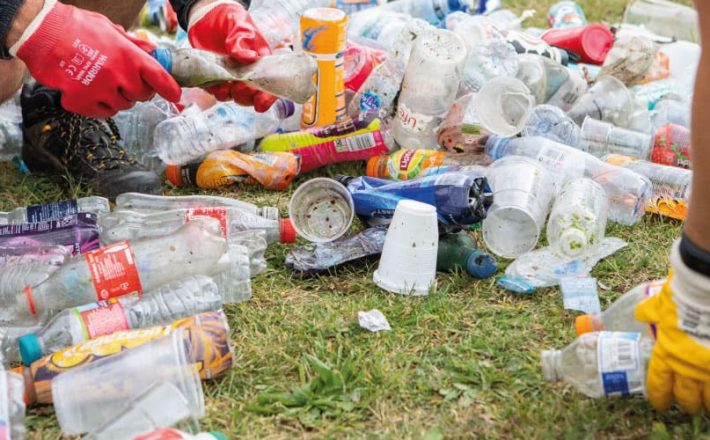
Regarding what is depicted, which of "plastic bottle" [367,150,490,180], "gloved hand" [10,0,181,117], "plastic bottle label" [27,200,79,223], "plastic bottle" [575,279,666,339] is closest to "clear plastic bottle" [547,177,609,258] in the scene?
"plastic bottle" [367,150,490,180]

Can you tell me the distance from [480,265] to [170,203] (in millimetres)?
1143

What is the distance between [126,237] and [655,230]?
1.80 metres

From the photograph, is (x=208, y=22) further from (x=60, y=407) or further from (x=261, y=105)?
(x=60, y=407)

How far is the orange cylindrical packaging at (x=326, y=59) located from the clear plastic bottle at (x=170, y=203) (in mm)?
632

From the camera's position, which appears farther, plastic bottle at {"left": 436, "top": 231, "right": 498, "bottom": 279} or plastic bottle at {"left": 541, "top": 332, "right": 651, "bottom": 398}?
plastic bottle at {"left": 436, "top": 231, "right": 498, "bottom": 279}

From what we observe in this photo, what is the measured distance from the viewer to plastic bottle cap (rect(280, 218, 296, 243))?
9.40 feet

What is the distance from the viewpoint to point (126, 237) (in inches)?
107

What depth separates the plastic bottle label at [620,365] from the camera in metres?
1.98

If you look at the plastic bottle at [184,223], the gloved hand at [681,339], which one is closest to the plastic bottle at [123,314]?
the plastic bottle at [184,223]

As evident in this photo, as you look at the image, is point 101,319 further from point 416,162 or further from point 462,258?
point 416,162

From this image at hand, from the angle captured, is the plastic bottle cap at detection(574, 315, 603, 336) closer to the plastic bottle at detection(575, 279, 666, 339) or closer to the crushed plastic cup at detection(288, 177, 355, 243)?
the plastic bottle at detection(575, 279, 666, 339)

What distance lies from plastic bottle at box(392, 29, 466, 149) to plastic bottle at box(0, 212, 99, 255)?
4.40 feet

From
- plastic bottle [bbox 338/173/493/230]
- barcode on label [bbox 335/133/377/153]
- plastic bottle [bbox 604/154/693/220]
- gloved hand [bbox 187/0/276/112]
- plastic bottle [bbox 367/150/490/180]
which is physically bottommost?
plastic bottle [bbox 604/154/693/220]

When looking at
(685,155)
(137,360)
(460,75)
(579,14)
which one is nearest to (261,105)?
(460,75)
